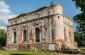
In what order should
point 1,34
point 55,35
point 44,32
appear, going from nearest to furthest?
point 55,35 < point 44,32 < point 1,34

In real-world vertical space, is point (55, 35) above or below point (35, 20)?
below

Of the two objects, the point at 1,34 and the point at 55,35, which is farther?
the point at 1,34

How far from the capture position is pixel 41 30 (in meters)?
30.4

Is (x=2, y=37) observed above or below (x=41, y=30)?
below

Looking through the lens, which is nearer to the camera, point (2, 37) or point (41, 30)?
point (41, 30)

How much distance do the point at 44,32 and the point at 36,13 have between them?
403 cm

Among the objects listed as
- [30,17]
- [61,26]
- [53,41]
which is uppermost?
[30,17]

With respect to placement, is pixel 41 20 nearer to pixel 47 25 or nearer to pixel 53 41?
pixel 47 25

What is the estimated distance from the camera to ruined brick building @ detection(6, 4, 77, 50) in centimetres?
2795

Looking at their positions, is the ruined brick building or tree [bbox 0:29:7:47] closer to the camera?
the ruined brick building

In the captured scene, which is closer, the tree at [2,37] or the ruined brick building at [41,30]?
the ruined brick building at [41,30]

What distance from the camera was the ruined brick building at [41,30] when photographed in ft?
91.7

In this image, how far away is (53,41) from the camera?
28.1 metres

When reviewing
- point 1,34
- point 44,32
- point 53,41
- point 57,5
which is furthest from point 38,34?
point 1,34
